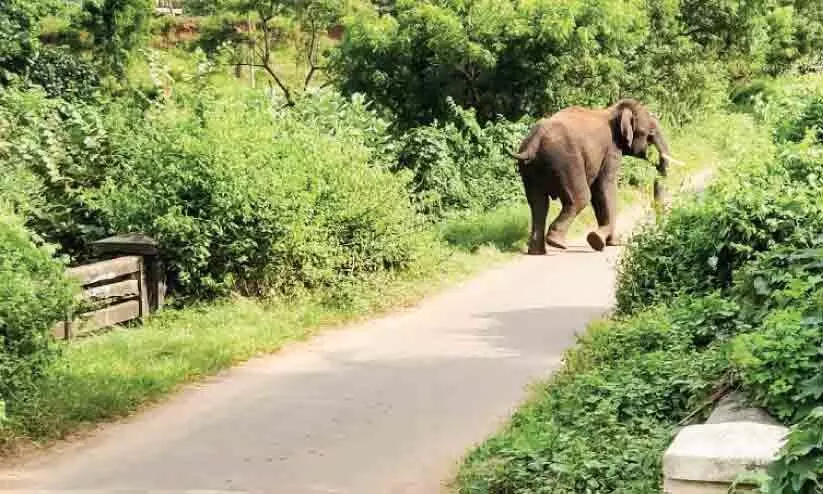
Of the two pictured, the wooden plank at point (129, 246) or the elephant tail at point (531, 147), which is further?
the elephant tail at point (531, 147)

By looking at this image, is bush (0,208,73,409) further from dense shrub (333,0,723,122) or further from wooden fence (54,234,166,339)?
dense shrub (333,0,723,122)

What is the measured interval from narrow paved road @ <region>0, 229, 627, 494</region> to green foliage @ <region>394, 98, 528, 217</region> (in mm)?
7057

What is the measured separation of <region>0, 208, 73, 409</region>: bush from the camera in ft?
25.3

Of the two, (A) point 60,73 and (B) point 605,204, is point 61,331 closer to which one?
(B) point 605,204

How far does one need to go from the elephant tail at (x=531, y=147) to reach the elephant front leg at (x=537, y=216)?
1.63 feet

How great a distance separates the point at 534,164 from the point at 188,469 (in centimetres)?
1010

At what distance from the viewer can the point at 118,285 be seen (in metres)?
11.1

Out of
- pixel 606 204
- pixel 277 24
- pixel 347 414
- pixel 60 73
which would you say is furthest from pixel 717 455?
pixel 277 24

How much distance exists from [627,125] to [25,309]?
1145 cm

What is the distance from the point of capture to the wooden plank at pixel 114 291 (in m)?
10.8

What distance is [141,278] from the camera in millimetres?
11453

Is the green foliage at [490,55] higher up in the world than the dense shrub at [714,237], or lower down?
higher up

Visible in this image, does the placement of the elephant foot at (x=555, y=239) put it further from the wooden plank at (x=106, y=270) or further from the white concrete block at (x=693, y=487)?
the white concrete block at (x=693, y=487)

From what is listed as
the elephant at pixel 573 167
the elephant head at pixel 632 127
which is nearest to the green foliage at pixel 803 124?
the elephant at pixel 573 167
